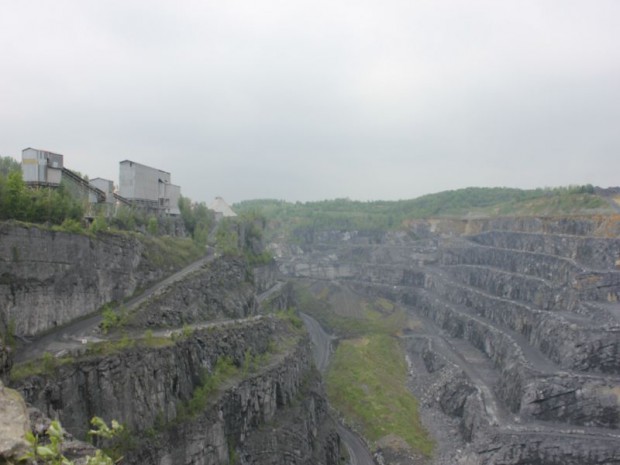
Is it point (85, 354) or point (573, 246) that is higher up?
point (573, 246)

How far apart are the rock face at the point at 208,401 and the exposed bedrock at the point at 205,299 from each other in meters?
3.17

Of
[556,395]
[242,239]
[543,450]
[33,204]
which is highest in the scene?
[33,204]

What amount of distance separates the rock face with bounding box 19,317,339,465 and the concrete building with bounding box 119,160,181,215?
1969 cm

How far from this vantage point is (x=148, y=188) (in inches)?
2244

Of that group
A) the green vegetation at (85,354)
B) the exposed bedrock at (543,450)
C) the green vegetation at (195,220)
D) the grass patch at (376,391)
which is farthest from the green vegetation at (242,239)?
the exposed bedrock at (543,450)

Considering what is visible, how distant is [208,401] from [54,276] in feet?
39.0

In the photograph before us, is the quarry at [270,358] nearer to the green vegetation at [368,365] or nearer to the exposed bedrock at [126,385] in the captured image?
the exposed bedrock at [126,385]

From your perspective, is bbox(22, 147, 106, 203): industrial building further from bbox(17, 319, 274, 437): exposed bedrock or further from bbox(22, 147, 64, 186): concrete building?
bbox(17, 319, 274, 437): exposed bedrock

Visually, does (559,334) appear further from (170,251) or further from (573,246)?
(170,251)

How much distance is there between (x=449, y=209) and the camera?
130 metres

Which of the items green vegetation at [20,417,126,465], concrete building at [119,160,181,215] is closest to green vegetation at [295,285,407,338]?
concrete building at [119,160,181,215]

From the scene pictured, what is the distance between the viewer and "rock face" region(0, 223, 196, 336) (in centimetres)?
2928

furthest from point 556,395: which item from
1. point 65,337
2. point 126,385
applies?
point 65,337

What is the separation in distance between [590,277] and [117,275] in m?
45.8
